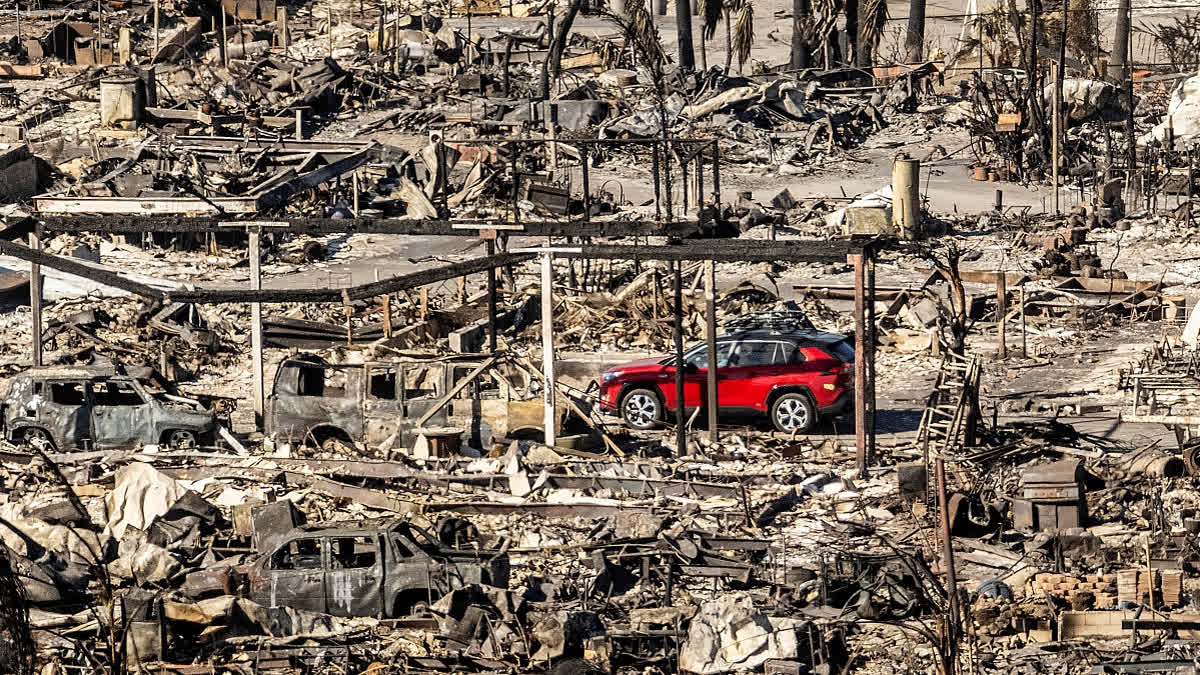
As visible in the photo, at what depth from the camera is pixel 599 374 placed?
30.8 metres

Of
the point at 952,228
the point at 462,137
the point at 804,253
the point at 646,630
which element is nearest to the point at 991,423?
the point at 804,253

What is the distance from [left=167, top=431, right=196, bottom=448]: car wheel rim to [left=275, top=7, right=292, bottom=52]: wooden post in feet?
113

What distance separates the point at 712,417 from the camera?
27359mm

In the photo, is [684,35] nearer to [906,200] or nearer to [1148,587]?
[906,200]

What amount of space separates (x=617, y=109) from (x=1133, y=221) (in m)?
14.9

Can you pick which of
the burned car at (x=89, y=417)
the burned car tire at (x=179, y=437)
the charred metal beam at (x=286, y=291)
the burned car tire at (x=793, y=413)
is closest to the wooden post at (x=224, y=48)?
the charred metal beam at (x=286, y=291)

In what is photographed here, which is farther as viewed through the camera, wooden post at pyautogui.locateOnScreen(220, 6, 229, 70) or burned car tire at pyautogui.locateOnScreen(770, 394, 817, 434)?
wooden post at pyautogui.locateOnScreen(220, 6, 229, 70)

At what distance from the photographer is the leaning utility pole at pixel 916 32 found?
60.4 metres

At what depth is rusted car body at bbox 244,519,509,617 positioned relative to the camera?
66.1ft

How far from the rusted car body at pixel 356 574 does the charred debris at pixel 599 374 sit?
0.12 feet

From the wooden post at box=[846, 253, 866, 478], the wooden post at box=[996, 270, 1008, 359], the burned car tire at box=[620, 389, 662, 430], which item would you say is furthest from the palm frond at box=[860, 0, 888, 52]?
the wooden post at box=[846, 253, 866, 478]

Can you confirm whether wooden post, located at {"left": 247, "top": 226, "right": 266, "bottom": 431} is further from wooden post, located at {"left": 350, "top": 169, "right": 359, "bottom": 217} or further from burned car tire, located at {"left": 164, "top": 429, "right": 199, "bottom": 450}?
wooden post, located at {"left": 350, "top": 169, "right": 359, "bottom": 217}

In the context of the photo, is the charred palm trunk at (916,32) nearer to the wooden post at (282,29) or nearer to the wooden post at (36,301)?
the wooden post at (282,29)

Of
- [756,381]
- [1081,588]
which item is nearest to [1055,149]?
[756,381]
